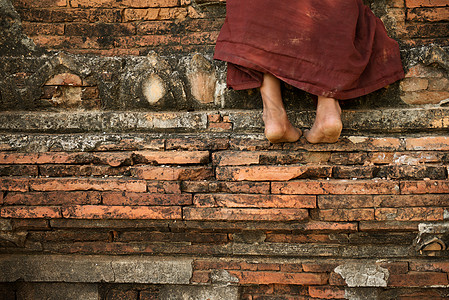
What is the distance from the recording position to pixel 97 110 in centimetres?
239

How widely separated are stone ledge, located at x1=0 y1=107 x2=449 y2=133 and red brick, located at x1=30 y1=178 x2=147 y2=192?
314mm

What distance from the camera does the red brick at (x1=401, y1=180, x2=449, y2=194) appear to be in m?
2.11

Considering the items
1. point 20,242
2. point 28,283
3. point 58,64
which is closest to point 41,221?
point 20,242

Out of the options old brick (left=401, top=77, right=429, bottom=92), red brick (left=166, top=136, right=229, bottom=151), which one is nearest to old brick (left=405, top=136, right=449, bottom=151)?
old brick (left=401, top=77, right=429, bottom=92)

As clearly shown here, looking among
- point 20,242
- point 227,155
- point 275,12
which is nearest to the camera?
point 275,12

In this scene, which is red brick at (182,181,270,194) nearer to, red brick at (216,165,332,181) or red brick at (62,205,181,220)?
red brick at (216,165,332,181)

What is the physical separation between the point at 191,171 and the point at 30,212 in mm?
986

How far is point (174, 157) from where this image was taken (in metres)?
2.22

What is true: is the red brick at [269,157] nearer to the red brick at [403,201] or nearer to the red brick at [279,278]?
the red brick at [403,201]

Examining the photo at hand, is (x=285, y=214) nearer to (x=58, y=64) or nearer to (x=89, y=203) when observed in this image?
(x=89, y=203)

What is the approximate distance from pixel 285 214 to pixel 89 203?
1126 millimetres

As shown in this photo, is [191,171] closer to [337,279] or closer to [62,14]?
[337,279]

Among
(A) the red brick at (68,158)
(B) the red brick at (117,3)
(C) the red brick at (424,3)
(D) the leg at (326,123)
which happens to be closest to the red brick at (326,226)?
(D) the leg at (326,123)

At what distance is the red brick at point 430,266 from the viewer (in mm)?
2205
